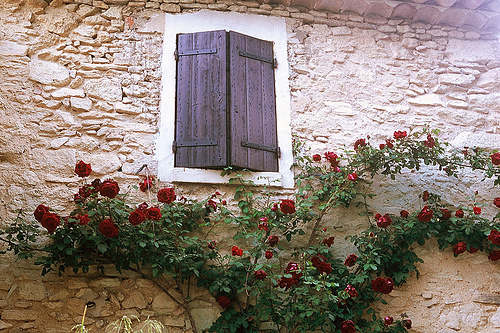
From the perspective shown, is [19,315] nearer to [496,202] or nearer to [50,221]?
[50,221]

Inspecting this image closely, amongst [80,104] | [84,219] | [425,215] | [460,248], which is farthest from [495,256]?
[80,104]

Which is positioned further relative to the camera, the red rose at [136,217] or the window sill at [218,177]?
the window sill at [218,177]

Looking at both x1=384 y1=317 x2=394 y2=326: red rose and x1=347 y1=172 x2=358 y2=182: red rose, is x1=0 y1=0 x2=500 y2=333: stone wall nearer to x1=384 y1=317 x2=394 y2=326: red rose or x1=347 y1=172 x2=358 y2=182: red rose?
x1=384 y1=317 x2=394 y2=326: red rose

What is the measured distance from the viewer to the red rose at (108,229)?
3586 mm

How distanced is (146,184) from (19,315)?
1277 mm

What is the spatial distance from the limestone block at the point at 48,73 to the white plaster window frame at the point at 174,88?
32.8 inches

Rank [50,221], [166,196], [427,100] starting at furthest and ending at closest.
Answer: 1. [427,100]
2. [166,196]
3. [50,221]

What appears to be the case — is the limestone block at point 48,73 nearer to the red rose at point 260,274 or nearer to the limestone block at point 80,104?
the limestone block at point 80,104

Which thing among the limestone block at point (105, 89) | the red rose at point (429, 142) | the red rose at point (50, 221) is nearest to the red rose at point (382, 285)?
the red rose at point (429, 142)

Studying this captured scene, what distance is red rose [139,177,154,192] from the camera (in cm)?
415

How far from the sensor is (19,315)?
11.9 ft

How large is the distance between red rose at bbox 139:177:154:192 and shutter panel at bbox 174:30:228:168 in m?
0.27

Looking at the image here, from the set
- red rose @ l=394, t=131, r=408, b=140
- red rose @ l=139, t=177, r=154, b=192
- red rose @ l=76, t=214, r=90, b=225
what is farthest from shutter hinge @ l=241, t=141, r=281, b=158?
red rose @ l=76, t=214, r=90, b=225

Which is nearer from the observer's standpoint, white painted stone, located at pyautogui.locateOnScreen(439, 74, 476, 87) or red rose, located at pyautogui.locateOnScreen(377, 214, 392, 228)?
red rose, located at pyautogui.locateOnScreen(377, 214, 392, 228)
